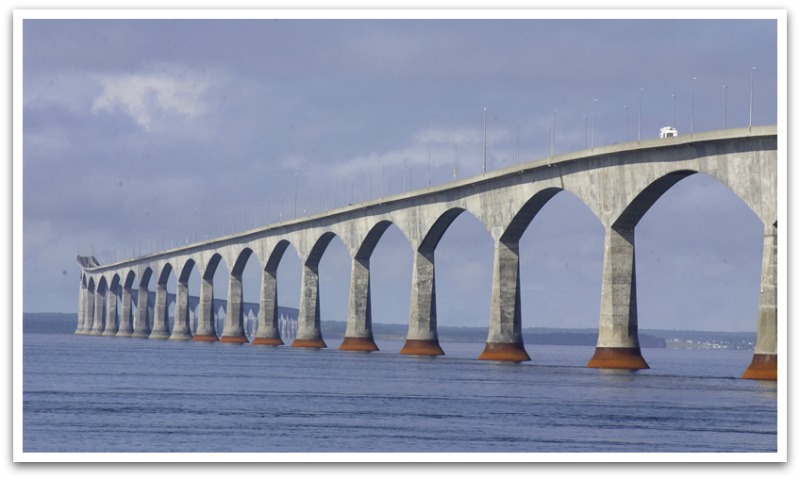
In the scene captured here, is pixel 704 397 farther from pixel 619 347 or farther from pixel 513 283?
pixel 513 283

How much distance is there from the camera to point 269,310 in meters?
136

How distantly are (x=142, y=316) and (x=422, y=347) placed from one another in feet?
340

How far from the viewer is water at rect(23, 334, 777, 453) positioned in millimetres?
39438

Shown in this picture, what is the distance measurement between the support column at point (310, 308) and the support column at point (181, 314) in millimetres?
50768

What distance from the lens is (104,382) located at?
66.8m

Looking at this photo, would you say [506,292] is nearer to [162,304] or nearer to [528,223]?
[528,223]

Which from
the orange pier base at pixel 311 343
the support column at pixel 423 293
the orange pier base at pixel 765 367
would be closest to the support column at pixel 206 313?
the orange pier base at pixel 311 343

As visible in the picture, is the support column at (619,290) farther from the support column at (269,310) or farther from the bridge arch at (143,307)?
the bridge arch at (143,307)

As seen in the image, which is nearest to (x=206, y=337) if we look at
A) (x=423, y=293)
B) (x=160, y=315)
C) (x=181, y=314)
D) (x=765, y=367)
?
(x=181, y=314)

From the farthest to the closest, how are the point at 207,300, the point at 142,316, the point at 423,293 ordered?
the point at 142,316 → the point at 207,300 → the point at 423,293

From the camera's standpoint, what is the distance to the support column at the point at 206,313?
15900 cm

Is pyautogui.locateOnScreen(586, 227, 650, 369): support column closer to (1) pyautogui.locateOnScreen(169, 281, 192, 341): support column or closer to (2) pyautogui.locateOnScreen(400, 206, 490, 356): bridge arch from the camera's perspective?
(2) pyautogui.locateOnScreen(400, 206, 490, 356): bridge arch
